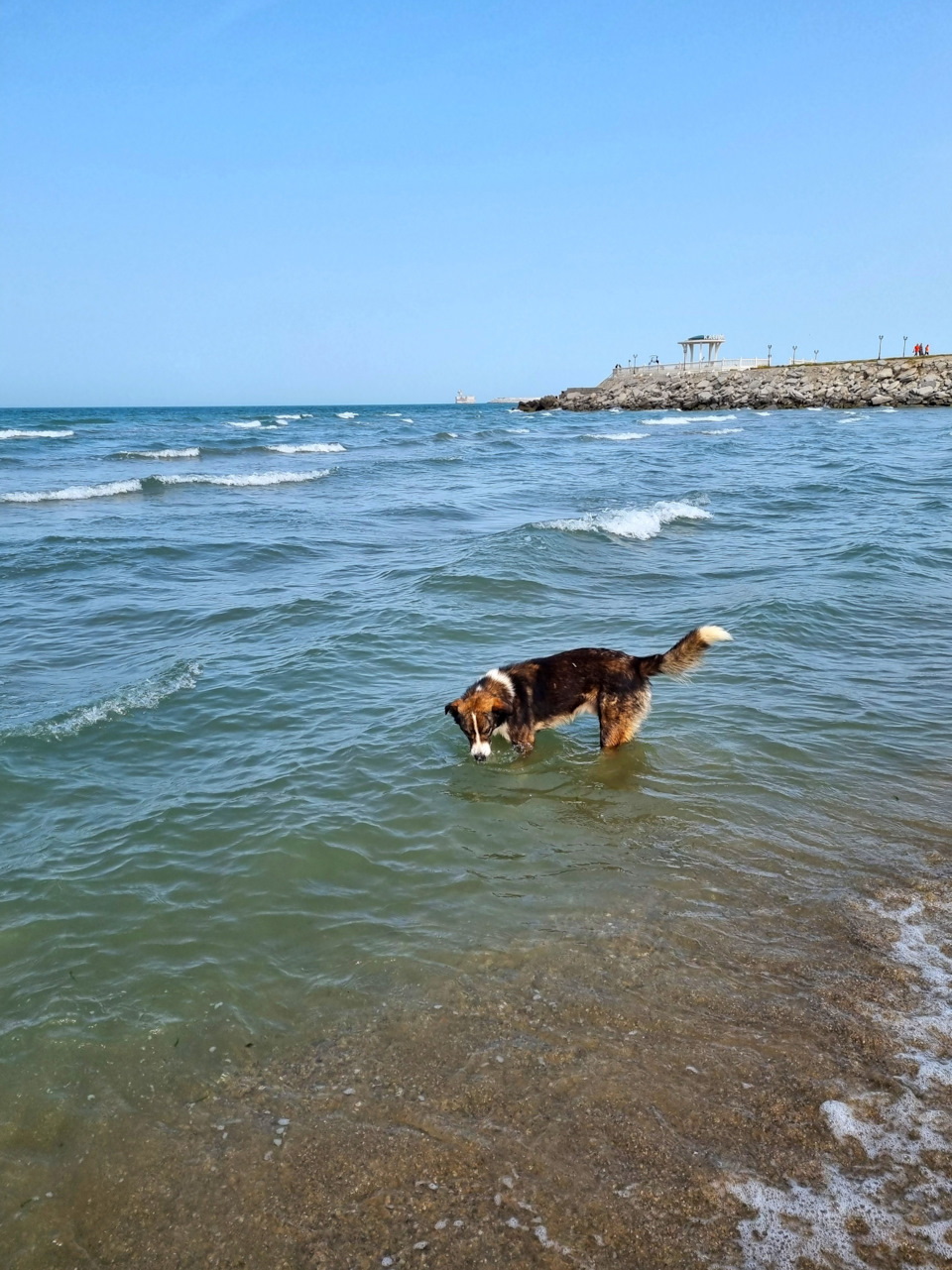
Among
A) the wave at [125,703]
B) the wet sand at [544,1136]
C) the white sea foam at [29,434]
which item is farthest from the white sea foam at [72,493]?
the white sea foam at [29,434]

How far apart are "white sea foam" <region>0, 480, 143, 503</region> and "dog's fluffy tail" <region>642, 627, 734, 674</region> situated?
67.8 ft

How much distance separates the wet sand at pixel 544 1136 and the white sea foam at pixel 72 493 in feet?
74.2

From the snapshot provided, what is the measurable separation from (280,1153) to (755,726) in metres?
5.47

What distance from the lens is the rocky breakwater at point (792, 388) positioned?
219ft

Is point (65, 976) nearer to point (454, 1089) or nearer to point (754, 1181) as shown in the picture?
point (454, 1089)

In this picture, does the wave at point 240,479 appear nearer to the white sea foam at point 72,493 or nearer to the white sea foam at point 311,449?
the white sea foam at point 72,493

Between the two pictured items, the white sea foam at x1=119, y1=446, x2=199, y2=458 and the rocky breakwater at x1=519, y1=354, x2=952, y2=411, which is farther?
the rocky breakwater at x1=519, y1=354, x2=952, y2=411

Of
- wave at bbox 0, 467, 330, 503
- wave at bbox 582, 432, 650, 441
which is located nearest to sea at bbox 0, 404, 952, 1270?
wave at bbox 0, 467, 330, 503

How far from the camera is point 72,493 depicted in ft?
78.8

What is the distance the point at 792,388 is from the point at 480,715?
76.1m

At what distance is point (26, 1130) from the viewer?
340 cm

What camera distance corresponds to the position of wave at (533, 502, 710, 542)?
17.0 meters

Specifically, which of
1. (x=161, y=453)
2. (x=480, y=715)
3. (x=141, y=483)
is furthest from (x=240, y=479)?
(x=480, y=715)

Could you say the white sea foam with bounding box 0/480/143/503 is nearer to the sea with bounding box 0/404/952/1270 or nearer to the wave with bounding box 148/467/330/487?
the wave with bounding box 148/467/330/487
